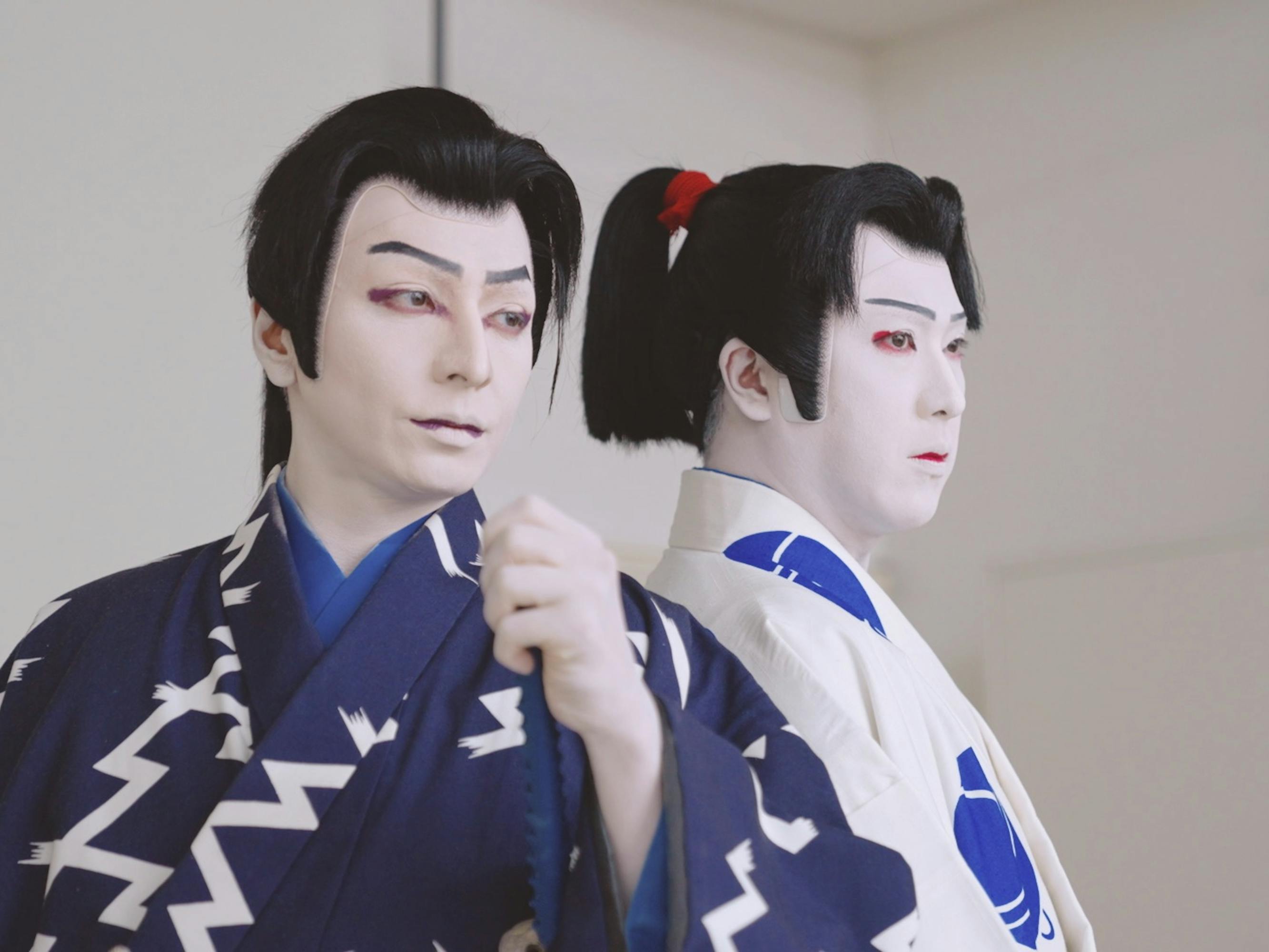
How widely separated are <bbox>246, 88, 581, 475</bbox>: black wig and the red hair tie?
17.6 inches

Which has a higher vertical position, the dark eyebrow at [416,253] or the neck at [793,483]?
the dark eyebrow at [416,253]

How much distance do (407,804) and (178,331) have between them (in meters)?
1.58

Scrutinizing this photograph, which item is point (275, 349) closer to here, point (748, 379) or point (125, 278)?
point (748, 379)

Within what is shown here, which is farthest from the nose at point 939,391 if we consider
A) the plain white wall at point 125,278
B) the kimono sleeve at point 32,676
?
the plain white wall at point 125,278

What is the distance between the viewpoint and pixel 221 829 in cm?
96

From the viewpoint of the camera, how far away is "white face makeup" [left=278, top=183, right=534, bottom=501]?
1103 millimetres

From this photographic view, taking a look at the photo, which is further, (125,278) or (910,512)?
(125,278)

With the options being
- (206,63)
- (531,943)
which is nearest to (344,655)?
(531,943)

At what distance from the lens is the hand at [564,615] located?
806mm

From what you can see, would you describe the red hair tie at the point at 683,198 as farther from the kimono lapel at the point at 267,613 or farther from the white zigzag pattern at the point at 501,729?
the white zigzag pattern at the point at 501,729

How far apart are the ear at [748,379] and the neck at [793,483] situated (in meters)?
0.03

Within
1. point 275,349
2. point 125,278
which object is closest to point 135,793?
point 275,349

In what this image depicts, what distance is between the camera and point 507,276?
1.15m

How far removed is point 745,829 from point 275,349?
524 mm
